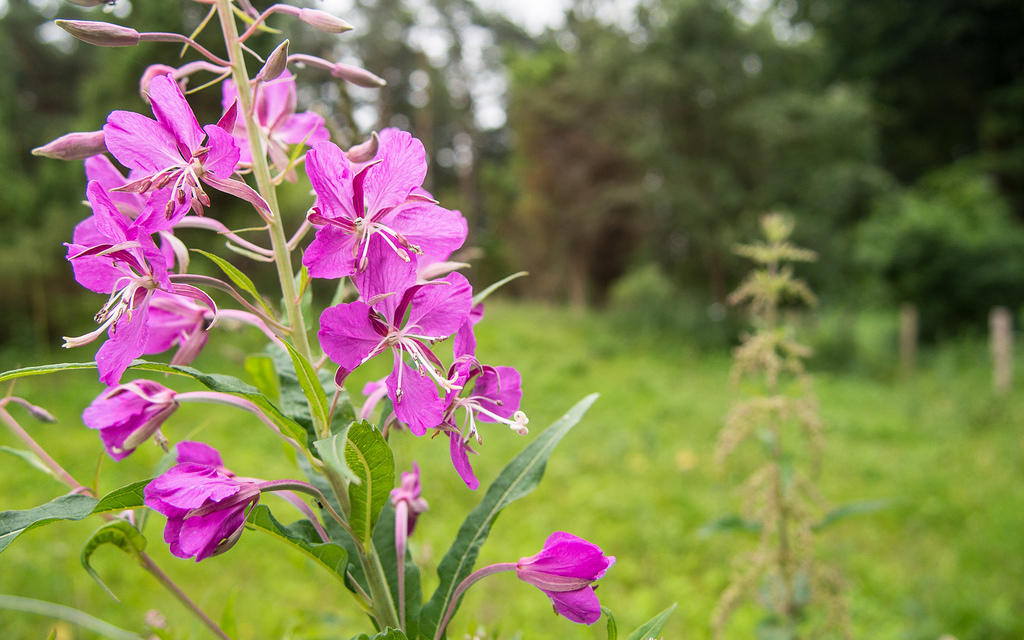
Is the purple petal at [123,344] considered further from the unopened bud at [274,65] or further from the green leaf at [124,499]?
the unopened bud at [274,65]

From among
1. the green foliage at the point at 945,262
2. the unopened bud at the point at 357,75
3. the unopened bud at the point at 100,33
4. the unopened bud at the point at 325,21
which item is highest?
the green foliage at the point at 945,262

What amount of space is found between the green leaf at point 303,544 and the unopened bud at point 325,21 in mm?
557

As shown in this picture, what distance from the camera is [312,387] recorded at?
0.74 metres

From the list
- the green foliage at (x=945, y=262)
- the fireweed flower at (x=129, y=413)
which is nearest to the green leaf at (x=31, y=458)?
the fireweed flower at (x=129, y=413)

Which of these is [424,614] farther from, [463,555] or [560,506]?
[560,506]

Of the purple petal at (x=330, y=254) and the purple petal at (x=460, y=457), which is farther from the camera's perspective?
the purple petal at (x=460, y=457)

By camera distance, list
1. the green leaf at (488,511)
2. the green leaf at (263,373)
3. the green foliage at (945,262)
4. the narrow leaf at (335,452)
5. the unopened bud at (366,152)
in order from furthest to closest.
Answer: the green foliage at (945,262), the green leaf at (263,373), the green leaf at (488,511), the unopened bud at (366,152), the narrow leaf at (335,452)

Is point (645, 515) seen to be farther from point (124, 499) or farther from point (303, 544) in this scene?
point (124, 499)

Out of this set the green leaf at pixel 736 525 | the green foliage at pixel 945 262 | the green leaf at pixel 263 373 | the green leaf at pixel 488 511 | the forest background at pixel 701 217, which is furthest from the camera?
the green foliage at pixel 945 262

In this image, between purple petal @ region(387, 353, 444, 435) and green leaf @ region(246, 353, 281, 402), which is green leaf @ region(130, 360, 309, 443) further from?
green leaf @ region(246, 353, 281, 402)

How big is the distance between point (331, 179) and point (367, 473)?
30 cm

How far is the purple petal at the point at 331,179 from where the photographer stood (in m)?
0.67

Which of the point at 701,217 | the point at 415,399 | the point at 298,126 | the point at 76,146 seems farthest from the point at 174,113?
the point at 701,217

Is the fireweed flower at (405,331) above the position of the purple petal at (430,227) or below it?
below
